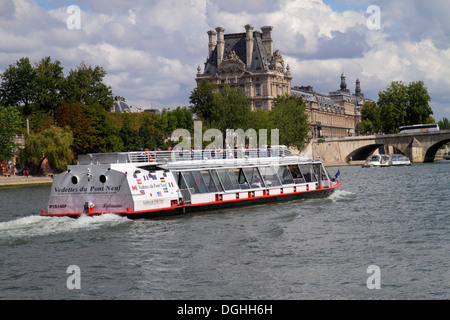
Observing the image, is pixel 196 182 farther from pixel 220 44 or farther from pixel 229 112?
pixel 220 44

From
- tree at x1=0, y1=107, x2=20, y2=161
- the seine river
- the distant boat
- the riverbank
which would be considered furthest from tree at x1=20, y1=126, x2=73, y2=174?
the distant boat

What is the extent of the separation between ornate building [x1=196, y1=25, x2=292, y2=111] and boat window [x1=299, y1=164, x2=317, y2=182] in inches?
4449

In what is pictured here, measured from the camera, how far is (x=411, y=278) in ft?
63.5

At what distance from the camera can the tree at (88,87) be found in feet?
300

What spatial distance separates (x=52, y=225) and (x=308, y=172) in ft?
67.6

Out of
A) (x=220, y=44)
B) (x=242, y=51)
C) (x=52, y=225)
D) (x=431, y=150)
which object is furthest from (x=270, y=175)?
(x=220, y=44)

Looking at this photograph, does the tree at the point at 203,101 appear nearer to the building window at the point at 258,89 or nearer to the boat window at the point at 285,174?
the boat window at the point at 285,174

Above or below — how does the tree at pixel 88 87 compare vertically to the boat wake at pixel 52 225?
A: above

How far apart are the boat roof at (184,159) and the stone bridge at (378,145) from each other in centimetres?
7814

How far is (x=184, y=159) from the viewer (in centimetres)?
3700

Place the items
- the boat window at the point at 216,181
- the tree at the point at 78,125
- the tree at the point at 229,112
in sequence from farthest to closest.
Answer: the tree at the point at 229,112, the tree at the point at 78,125, the boat window at the point at 216,181

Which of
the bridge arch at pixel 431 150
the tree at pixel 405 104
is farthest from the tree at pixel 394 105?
the bridge arch at pixel 431 150

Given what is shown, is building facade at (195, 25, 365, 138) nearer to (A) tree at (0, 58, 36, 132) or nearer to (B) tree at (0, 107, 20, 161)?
(A) tree at (0, 58, 36, 132)

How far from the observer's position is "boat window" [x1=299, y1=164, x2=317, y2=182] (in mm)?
43812
